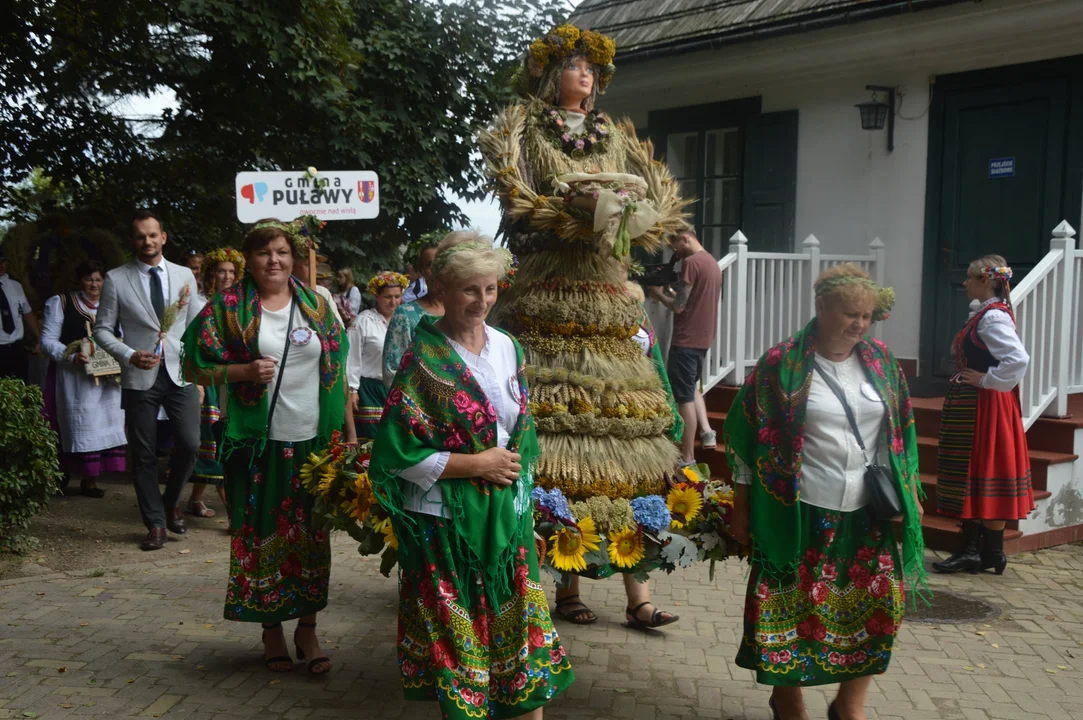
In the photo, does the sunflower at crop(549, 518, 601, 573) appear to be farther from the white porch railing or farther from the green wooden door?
the green wooden door

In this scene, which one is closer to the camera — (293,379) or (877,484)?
(877,484)

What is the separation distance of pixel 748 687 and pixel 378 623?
201 centimetres

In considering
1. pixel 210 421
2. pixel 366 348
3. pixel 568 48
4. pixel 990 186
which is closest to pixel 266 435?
pixel 568 48

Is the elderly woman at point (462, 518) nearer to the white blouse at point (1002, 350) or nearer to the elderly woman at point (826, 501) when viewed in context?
the elderly woman at point (826, 501)

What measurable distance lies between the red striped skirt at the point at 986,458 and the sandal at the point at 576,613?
2.68 metres

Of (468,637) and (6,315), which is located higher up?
(6,315)

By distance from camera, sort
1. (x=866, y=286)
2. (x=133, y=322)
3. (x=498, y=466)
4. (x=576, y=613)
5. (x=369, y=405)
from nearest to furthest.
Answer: (x=498, y=466) → (x=866, y=286) → (x=576, y=613) → (x=133, y=322) → (x=369, y=405)

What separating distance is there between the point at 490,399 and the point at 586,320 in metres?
1.20

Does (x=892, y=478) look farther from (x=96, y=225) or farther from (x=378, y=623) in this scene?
(x=96, y=225)

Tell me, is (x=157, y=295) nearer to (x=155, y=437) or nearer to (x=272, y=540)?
(x=155, y=437)

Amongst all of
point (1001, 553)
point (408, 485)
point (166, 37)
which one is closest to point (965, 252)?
point (1001, 553)

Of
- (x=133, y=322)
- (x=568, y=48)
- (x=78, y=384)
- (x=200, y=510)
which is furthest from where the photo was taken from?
(x=78, y=384)

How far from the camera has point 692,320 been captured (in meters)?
8.66

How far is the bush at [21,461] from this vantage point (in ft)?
21.8
